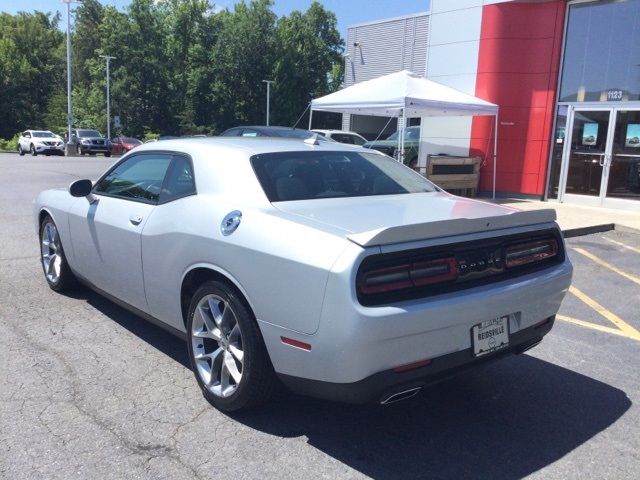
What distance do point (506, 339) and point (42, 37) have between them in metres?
74.7

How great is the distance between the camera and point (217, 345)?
338cm

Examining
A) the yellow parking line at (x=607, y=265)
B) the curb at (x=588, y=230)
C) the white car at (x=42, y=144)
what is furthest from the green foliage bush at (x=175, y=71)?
the yellow parking line at (x=607, y=265)

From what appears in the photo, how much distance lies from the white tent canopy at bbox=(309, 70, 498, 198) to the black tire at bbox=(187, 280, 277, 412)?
27.9ft

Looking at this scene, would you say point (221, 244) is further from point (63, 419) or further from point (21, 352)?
point (21, 352)

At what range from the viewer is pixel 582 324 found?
5.07m

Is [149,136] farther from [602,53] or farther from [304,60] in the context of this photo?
[602,53]

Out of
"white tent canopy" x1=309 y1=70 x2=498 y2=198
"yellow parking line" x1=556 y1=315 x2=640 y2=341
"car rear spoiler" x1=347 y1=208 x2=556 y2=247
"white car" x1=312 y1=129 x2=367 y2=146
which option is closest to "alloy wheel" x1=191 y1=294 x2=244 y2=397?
"car rear spoiler" x1=347 y1=208 x2=556 y2=247

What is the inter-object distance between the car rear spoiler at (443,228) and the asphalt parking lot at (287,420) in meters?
0.81

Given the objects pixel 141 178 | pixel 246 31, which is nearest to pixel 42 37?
pixel 246 31

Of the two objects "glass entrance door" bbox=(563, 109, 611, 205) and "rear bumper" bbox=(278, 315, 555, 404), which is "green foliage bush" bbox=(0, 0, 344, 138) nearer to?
"glass entrance door" bbox=(563, 109, 611, 205)

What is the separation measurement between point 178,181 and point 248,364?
1419 millimetres

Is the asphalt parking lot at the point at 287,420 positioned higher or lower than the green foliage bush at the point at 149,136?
lower

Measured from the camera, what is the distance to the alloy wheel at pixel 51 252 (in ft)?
17.1

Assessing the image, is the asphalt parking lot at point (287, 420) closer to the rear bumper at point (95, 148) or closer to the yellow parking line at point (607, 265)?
the yellow parking line at point (607, 265)
